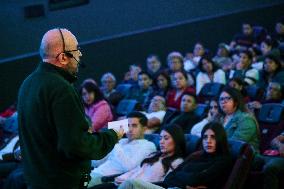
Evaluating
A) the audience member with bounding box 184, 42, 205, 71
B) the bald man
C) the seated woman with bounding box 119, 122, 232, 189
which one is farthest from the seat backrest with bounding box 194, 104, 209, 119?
the bald man

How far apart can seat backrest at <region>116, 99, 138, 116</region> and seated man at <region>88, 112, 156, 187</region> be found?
1364 mm

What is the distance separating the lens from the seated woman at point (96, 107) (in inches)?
229

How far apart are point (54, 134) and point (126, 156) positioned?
242 cm

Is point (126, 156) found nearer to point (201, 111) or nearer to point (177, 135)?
point (177, 135)

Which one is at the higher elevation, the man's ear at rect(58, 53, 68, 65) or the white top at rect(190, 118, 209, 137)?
the man's ear at rect(58, 53, 68, 65)

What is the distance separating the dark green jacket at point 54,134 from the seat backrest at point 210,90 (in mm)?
4038

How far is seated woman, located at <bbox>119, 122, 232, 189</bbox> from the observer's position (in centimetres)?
376

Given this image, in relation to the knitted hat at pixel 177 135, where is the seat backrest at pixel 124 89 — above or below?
above

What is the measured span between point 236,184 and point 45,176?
1.73 meters

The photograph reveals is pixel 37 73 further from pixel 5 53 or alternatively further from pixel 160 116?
pixel 5 53

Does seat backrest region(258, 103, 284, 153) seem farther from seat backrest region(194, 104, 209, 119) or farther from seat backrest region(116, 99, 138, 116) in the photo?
seat backrest region(116, 99, 138, 116)

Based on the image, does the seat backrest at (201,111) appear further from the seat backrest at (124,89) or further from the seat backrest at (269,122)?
the seat backrest at (124,89)

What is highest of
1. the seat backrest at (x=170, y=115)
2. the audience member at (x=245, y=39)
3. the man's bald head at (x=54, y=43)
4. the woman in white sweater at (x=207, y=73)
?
the man's bald head at (x=54, y=43)

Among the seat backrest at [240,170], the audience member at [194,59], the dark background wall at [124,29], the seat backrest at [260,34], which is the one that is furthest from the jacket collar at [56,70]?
the seat backrest at [260,34]
